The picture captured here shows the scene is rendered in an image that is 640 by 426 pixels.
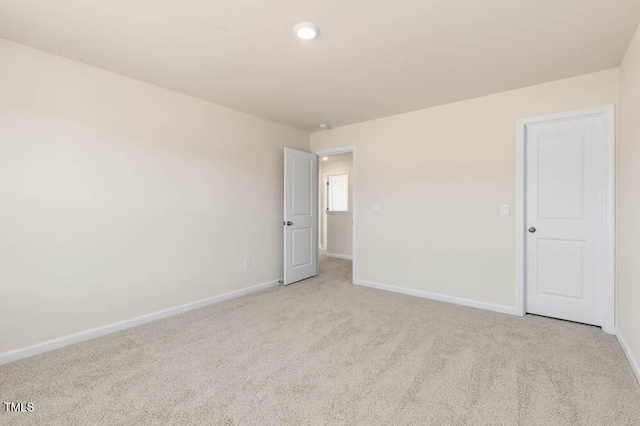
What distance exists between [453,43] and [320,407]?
2599 millimetres

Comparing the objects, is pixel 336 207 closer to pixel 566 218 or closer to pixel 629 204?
pixel 566 218

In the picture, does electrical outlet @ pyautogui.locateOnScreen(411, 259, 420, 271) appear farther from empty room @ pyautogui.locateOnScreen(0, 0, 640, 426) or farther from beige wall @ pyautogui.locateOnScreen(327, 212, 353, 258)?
beige wall @ pyautogui.locateOnScreen(327, 212, 353, 258)

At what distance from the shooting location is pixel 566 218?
2902 mm

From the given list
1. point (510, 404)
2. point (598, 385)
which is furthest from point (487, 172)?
point (510, 404)

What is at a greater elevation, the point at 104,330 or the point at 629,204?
the point at 629,204

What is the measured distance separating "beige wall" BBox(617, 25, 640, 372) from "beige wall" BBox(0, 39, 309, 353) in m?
3.64

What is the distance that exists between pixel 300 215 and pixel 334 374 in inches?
108

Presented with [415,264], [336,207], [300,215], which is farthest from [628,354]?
[336,207]

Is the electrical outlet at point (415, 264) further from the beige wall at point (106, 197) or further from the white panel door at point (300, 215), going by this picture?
the beige wall at point (106, 197)

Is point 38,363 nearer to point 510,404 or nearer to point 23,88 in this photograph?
point 23,88

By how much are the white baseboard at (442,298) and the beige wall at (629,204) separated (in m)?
0.88

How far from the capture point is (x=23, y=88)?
7.39 ft

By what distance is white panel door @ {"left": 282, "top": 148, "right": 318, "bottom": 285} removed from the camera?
14.0 feet

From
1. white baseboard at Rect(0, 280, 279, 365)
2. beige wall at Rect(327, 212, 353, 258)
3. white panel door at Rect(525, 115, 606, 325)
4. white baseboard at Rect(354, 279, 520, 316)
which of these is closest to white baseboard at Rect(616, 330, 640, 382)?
white panel door at Rect(525, 115, 606, 325)
